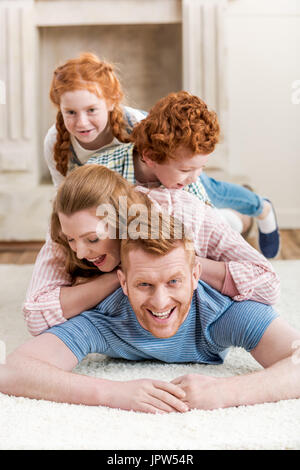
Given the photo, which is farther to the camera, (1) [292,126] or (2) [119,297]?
(1) [292,126]

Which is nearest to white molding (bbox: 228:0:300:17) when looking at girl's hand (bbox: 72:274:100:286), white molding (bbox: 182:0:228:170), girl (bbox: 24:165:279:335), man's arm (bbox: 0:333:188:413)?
white molding (bbox: 182:0:228:170)

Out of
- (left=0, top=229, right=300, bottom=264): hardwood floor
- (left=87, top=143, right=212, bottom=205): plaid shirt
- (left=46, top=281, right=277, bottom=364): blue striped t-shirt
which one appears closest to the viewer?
(left=46, top=281, right=277, bottom=364): blue striped t-shirt

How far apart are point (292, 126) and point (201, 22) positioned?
29.2 inches

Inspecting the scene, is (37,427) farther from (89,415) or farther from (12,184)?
(12,184)

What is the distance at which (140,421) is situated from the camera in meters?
0.99

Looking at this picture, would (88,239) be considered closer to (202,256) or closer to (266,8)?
(202,256)

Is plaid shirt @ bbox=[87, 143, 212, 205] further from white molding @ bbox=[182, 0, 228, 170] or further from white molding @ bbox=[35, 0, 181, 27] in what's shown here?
white molding @ bbox=[35, 0, 181, 27]

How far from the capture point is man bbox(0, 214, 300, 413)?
41.7 inches

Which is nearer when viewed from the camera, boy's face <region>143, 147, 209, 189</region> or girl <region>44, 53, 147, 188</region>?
boy's face <region>143, 147, 209, 189</region>

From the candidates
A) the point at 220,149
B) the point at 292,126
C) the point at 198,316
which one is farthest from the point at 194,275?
the point at 292,126

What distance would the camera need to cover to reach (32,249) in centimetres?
298

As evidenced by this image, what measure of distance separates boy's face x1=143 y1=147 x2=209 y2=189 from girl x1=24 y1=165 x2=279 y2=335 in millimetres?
104

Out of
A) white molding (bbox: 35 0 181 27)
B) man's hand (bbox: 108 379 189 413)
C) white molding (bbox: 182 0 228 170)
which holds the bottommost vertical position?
man's hand (bbox: 108 379 189 413)
